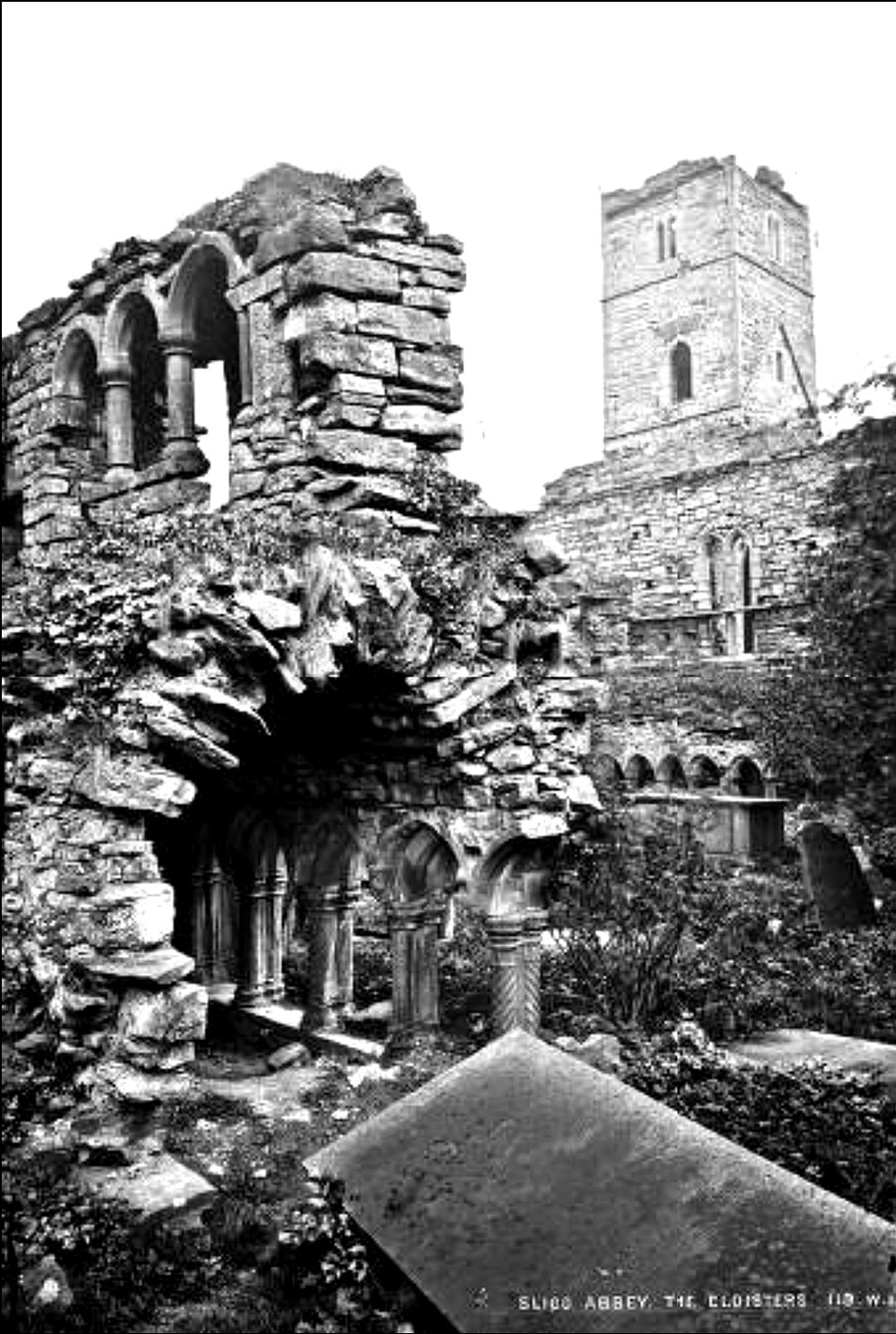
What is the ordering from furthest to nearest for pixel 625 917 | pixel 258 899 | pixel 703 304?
pixel 703 304 < pixel 625 917 < pixel 258 899

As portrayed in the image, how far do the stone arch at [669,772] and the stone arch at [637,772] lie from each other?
1.34ft

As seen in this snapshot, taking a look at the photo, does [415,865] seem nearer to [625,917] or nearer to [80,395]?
[625,917]

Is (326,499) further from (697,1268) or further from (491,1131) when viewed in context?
(697,1268)

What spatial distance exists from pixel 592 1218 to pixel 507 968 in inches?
171

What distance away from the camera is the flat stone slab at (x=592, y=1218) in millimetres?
2961

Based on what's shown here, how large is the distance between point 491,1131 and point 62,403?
8.10m

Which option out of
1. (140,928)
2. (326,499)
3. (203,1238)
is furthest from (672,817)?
(203,1238)

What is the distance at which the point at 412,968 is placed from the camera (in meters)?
7.96

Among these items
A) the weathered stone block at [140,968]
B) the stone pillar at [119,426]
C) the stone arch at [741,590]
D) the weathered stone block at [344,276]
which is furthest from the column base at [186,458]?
the stone arch at [741,590]

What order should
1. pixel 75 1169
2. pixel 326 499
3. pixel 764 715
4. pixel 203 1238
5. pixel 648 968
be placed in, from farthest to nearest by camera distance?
pixel 764 715 → pixel 648 968 → pixel 326 499 → pixel 75 1169 → pixel 203 1238

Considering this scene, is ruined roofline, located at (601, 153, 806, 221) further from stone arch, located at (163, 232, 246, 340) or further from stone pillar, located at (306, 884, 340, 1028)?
stone pillar, located at (306, 884, 340, 1028)

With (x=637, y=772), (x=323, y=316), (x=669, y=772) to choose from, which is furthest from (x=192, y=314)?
(x=637, y=772)

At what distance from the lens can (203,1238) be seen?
4660mm

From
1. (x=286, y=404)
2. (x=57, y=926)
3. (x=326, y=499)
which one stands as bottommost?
(x=57, y=926)
